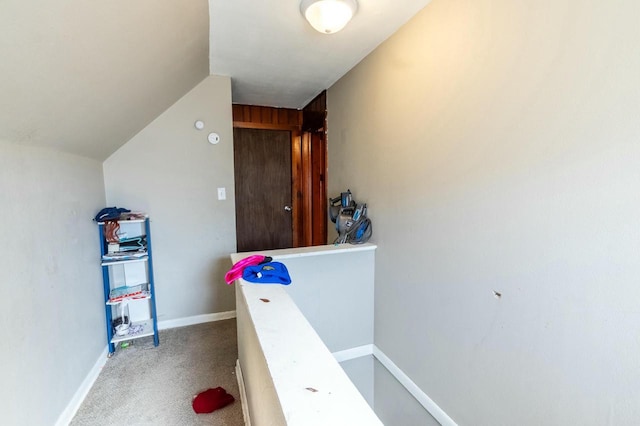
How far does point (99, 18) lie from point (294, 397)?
4.91 feet

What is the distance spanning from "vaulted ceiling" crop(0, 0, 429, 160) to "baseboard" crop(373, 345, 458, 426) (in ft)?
7.69

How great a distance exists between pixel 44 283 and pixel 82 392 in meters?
0.83

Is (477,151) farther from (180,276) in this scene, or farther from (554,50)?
(180,276)

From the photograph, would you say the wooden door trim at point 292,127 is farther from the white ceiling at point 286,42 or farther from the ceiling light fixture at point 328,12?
the ceiling light fixture at point 328,12

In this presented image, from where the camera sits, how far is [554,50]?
116cm

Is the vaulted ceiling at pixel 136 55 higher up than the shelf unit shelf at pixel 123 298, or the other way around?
the vaulted ceiling at pixel 136 55

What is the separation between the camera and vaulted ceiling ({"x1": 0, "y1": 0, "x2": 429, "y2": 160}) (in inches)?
41.9

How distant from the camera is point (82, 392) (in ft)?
6.20

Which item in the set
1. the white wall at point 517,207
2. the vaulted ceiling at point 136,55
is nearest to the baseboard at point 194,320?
the vaulted ceiling at point 136,55

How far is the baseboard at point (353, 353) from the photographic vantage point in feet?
7.90

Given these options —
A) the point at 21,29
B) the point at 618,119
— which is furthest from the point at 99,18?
the point at 618,119

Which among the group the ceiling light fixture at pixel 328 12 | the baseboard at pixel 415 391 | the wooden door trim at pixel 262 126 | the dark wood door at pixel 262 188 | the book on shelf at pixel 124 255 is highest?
the ceiling light fixture at pixel 328 12

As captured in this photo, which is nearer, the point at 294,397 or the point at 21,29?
the point at 294,397

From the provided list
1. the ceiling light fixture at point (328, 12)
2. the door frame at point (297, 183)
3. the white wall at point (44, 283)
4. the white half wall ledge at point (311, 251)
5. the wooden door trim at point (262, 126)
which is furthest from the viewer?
the door frame at point (297, 183)
